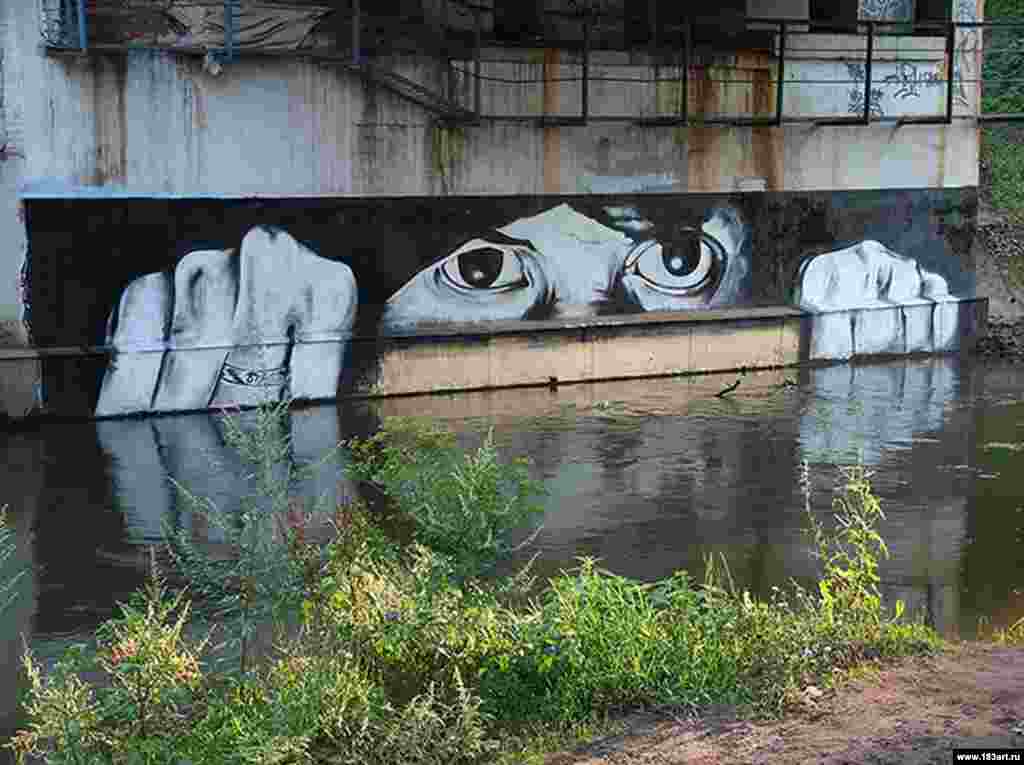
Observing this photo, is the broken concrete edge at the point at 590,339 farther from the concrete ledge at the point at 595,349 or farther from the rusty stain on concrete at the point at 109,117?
the rusty stain on concrete at the point at 109,117

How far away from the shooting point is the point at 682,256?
687 inches

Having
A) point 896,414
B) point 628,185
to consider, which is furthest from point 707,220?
point 896,414

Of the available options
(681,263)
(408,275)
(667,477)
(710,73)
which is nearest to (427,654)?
(667,477)

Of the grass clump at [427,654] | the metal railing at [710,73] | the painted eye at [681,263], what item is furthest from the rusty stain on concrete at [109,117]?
the grass clump at [427,654]

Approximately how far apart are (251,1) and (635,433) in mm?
6182

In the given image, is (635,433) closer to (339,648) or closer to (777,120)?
(777,120)

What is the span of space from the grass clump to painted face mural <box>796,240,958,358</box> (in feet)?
38.3

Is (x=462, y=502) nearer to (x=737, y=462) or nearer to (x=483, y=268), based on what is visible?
(x=737, y=462)

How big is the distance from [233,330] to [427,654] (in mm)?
9241

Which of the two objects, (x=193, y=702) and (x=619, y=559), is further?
(x=619, y=559)

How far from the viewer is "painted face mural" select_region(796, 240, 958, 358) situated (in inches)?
723

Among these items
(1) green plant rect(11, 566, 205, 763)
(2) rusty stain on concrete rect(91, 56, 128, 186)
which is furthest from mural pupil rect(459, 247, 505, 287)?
(1) green plant rect(11, 566, 205, 763)

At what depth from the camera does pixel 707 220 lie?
57.2 ft

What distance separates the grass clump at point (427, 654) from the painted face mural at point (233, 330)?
25.8 feet
